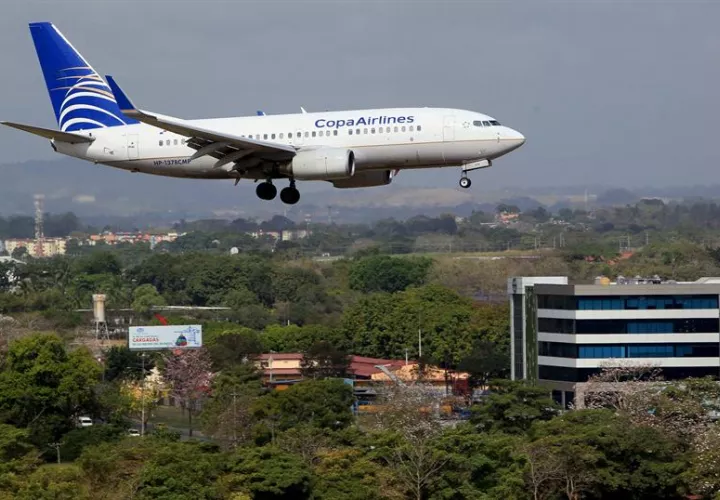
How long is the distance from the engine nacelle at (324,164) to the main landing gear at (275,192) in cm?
283

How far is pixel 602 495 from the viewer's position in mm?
65688

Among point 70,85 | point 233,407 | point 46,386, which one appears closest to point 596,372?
point 233,407

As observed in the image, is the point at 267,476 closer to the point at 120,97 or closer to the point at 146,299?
the point at 120,97

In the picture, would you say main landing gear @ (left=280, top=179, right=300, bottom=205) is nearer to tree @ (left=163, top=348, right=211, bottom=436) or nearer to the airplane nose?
the airplane nose

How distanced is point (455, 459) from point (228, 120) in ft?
55.0

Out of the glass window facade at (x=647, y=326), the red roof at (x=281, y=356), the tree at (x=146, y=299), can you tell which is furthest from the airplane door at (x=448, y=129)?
the tree at (x=146, y=299)

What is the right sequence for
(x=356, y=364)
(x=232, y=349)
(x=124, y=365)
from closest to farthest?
1. (x=124, y=365)
2. (x=232, y=349)
3. (x=356, y=364)

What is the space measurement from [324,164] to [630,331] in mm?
48159

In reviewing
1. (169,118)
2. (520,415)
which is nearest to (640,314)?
(520,415)

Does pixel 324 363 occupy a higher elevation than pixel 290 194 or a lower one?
lower

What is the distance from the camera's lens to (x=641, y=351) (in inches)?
3969

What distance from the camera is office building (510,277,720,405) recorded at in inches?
3964

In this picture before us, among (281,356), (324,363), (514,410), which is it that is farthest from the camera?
(281,356)

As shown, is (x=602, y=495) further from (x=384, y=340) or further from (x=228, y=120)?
(x=384, y=340)
